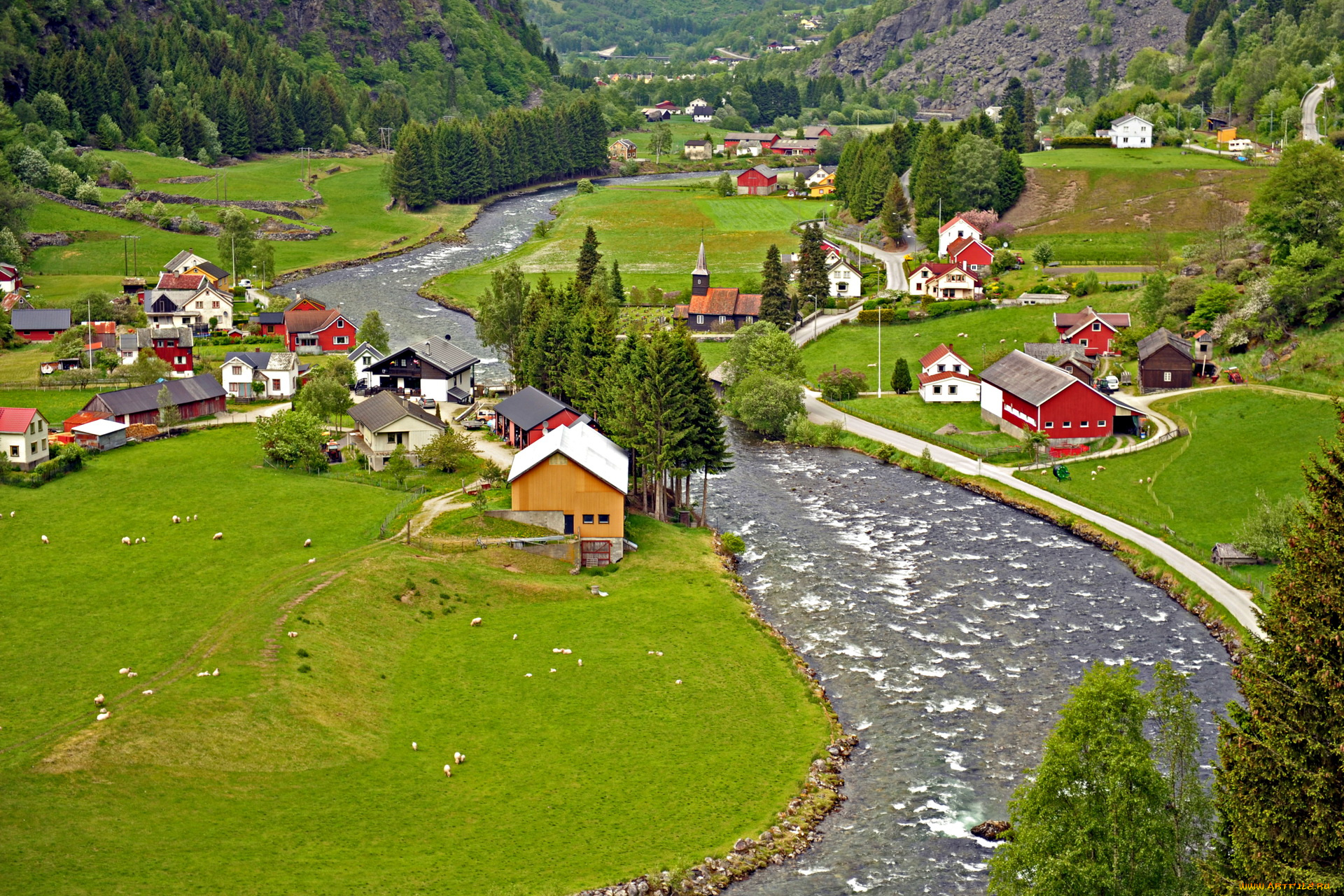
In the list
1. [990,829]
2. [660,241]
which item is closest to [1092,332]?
[990,829]

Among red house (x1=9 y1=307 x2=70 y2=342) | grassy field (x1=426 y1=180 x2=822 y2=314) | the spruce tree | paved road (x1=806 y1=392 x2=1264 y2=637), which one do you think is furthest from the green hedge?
the spruce tree

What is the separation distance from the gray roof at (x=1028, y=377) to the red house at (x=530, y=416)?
31.6 metres

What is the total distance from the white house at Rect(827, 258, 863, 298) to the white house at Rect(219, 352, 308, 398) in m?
59.1

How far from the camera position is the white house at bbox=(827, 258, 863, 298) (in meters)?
135

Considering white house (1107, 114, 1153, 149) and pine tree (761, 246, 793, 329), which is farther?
white house (1107, 114, 1153, 149)

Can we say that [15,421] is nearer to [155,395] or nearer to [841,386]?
[155,395]

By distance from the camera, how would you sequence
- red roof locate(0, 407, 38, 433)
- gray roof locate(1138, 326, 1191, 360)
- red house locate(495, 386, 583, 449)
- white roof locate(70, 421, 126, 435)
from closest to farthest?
1. red roof locate(0, 407, 38, 433)
2. red house locate(495, 386, 583, 449)
3. white roof locate(70, 421, 126, 435)
4. gray roof locate(1138, 326, 1191, 360)

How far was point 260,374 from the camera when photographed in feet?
326

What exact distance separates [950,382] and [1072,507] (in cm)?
2746

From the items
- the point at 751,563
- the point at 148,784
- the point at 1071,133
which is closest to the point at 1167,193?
the point at 1071,133

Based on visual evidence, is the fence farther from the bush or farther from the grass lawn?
the grass lawn

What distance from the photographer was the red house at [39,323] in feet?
363

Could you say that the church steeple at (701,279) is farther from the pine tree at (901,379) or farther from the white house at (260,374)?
the white house at (260,374)

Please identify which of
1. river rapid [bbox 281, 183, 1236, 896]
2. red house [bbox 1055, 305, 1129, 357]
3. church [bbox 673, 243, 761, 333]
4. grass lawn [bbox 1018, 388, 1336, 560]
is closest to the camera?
river rapid [bbox 281, 183, 1236, 896]
